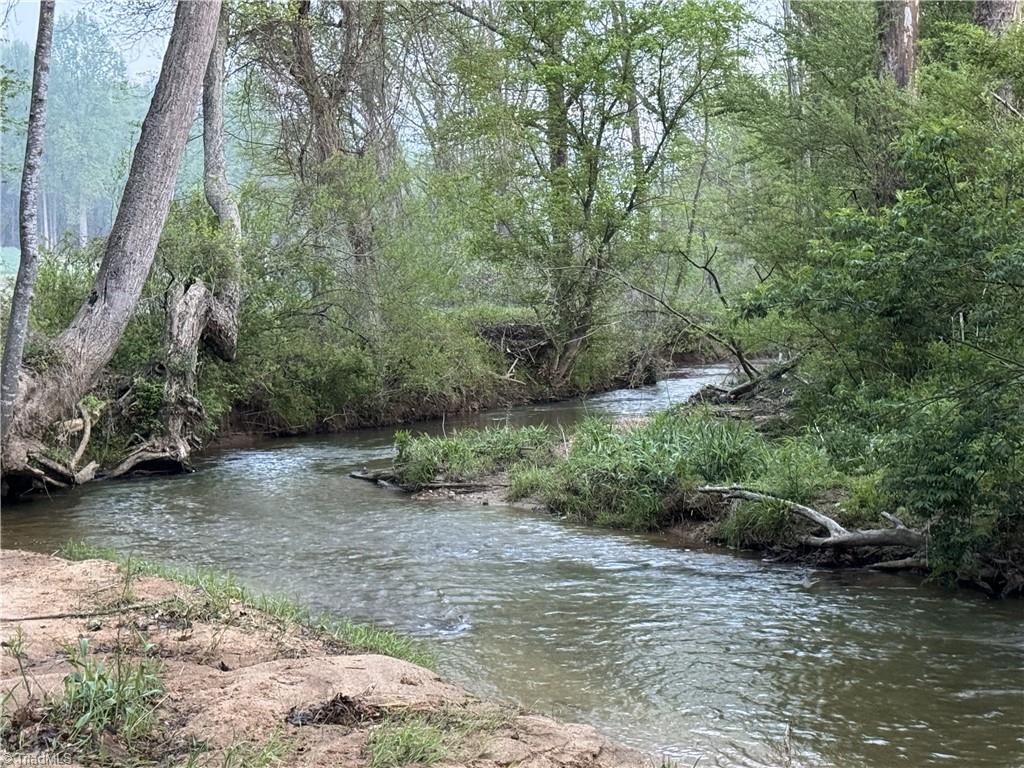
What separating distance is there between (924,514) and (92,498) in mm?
10035

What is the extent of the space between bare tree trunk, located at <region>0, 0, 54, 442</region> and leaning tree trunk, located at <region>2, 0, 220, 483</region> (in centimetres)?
332

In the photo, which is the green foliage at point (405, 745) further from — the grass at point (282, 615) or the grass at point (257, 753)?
the grass at point (282, 615)

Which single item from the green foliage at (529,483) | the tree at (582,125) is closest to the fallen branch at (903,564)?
the green foliage at (529,483)

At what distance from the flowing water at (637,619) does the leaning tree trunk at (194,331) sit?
190 cm

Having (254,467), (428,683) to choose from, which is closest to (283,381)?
(254,467)

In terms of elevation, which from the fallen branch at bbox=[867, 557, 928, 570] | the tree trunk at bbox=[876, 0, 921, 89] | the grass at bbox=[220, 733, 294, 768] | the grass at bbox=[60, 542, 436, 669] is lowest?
the fallen branch at bbox=[867, 557, 928, 570]

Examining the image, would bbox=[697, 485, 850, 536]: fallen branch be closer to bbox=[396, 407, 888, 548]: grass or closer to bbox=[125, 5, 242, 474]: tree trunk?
bbox=[396, 407, 888, 548]: grass

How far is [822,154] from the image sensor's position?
14.1m

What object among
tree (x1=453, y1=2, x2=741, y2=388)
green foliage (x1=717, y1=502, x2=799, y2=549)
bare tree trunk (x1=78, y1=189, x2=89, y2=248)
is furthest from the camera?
bare tree trunk (x1=78, y1=189, x2=89, y2=248)

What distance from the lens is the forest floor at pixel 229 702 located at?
3588mm

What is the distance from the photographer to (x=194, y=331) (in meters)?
15.3

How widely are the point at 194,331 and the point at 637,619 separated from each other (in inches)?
409

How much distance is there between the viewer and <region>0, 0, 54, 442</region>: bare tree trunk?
8.20m

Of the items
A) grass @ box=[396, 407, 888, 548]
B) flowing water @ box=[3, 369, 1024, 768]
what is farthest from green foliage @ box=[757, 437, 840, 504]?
flowing water @ box=[3, 369, 1024, 768]
